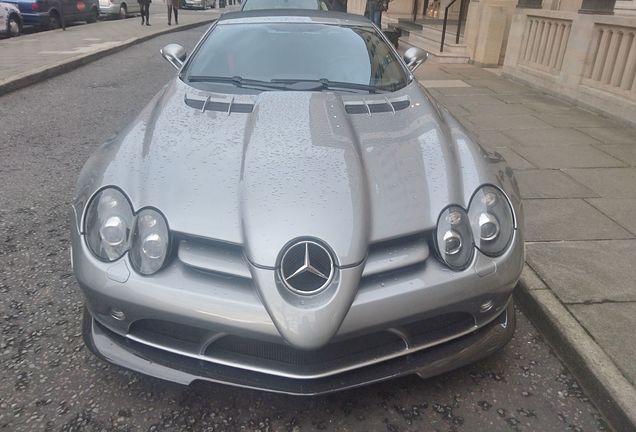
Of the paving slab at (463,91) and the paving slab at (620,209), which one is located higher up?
the paving slab at (463,91)

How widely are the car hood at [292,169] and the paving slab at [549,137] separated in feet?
11.3

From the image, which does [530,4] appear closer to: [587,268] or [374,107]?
[587,268]

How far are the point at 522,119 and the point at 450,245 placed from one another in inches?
219

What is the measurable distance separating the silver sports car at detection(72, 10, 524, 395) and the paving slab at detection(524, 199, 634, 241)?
1368 mm

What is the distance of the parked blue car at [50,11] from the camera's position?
1625 cm

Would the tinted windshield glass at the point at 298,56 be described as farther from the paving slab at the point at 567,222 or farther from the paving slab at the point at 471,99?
the paving slab at the point at 471,99

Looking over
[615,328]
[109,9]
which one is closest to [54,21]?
[109,9]

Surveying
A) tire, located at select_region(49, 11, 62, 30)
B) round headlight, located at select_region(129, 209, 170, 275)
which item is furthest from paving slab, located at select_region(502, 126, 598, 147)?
tire, located at select_region(49, 11, 62, 30)

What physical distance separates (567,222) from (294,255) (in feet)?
9.08

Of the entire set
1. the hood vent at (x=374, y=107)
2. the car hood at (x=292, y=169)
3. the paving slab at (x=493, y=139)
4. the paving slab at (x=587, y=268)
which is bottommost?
the paving slab at (x=587, y=268)

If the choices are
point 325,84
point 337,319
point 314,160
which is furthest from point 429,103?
point 337,319

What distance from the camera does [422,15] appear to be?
2327 centimetres

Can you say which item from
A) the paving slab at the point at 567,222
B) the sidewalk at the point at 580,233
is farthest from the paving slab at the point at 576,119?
the paving slab at the point at 567,222

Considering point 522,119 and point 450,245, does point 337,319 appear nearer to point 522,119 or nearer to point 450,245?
point 450,245
